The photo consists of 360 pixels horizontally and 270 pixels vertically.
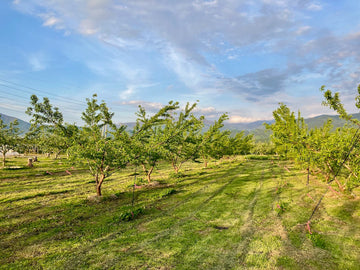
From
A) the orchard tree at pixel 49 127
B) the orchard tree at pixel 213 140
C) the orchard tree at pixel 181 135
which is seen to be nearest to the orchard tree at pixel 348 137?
the orchard tree at pixel 181 135

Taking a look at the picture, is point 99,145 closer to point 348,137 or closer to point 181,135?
point 181,135

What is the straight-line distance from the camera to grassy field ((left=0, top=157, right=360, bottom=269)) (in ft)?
24.9

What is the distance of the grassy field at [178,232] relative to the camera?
760cm

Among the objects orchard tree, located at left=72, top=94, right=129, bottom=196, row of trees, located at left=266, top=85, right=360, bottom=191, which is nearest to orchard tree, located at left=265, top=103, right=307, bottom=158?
row of trees, located at left=266, top=85, right=360, bottom=191

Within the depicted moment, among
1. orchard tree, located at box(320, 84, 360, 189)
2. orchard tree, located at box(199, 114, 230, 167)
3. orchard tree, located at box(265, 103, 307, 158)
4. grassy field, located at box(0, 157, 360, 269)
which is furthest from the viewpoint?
orchard tree, located at box(199, 114, 230, 167)

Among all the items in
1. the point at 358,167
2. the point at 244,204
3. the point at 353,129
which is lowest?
the point at 244,204

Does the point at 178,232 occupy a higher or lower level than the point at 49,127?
lower

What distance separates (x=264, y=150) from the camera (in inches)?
3765

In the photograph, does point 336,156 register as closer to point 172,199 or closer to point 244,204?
point 244,204

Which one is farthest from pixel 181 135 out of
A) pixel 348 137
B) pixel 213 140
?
pixel 348 137

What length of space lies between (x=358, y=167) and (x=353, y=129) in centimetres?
383

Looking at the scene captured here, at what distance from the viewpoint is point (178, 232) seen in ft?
33.4

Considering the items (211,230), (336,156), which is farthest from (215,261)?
(336,156)

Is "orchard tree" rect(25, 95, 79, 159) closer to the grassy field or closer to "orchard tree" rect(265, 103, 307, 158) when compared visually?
the grassy field
